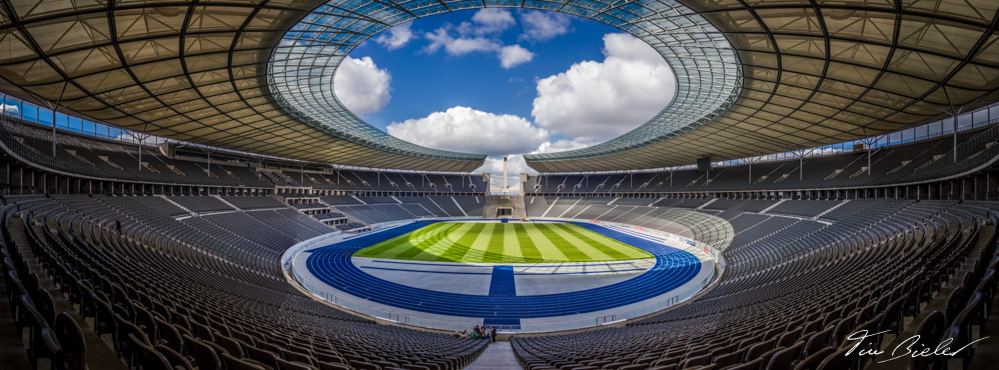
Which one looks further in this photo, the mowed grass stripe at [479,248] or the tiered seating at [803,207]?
the tiered seating at [803,207]

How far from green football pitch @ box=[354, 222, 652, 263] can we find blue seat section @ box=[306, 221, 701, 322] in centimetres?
518

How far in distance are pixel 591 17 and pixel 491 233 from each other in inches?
1361

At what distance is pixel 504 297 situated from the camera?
22.2 metres

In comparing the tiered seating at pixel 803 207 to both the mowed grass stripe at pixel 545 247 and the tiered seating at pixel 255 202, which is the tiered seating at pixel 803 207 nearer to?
the mowed grass stripe at pixel 545 247

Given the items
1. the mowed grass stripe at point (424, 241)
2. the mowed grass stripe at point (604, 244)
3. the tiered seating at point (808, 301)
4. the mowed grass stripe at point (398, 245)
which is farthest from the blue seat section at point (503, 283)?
the mowed grass stripe at point (398, 245)

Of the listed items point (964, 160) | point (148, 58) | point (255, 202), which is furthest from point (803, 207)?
point (255, 202)


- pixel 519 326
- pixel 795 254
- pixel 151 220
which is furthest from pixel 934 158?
pixel 151 220

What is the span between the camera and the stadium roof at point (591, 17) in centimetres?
1380

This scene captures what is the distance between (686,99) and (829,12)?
656 inches

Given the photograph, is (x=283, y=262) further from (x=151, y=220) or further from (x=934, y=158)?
(x=934, y=158)

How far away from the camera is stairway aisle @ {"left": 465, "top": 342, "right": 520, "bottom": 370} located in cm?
1057

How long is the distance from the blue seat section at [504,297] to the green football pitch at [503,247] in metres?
5.18

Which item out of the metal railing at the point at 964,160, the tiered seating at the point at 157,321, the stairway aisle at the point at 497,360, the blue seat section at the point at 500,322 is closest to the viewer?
the tiered seating at the point at 157,321

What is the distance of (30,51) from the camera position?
1496cm
